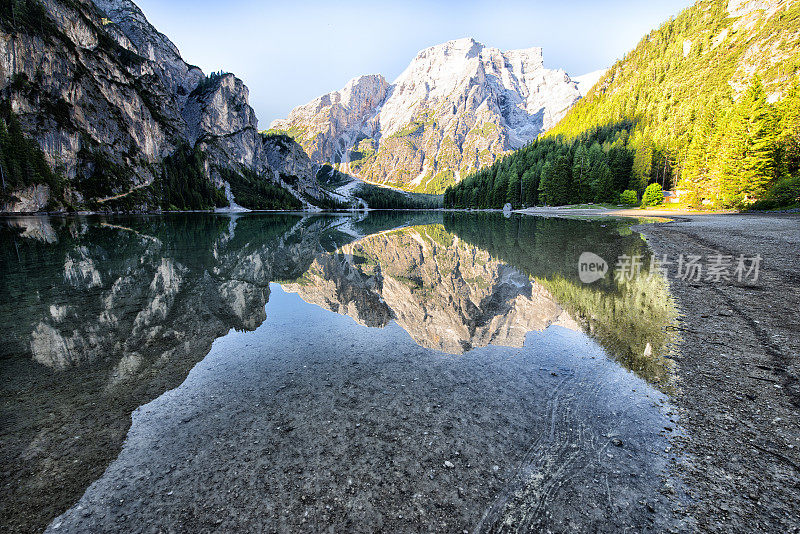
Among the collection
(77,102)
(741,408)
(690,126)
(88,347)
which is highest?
(77,102)

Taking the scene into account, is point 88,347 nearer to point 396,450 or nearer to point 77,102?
point 396,450

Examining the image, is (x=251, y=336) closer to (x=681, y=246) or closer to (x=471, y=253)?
(x=471, y=253)

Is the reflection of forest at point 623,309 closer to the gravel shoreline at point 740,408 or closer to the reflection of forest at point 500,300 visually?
the reflection of forest at point 500,300

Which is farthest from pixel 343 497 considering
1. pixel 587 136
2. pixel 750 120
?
pixel 587 136

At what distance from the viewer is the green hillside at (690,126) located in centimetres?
4516

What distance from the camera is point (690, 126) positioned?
270 feet

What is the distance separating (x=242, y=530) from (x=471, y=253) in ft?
63.9

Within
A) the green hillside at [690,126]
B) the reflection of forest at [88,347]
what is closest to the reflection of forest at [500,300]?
the reflection of forest at [88,347]

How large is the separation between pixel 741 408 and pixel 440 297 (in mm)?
7740

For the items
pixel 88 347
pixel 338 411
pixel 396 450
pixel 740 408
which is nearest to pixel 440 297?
pixel 338 411

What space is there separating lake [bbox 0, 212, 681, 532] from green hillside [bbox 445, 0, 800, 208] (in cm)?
5659

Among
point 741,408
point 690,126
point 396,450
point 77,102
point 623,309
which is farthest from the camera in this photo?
point 77,102

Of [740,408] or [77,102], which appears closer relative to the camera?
[740,408]

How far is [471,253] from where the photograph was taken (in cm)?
2111
